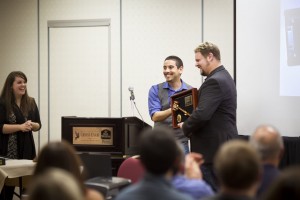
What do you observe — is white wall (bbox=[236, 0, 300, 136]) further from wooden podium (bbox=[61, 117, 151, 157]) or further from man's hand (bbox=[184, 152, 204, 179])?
man's hand (bbox=[184, 152, 204, 179])

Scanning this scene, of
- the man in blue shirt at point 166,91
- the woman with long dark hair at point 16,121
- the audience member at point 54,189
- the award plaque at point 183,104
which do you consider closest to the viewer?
the audience member at point 54,189

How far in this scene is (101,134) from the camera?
14.8ft

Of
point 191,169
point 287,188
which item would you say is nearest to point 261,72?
point 191,169

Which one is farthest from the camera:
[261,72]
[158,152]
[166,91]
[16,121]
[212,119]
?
[16,121]

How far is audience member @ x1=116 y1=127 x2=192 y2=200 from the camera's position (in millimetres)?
2064

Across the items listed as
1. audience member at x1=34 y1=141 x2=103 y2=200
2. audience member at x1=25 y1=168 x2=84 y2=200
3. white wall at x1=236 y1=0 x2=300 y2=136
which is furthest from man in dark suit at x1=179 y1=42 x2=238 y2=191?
audience member at x1=25 y1=168 x2=84 y2=200

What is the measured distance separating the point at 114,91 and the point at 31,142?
153 cm

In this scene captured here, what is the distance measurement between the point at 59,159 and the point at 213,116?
6.91 feet

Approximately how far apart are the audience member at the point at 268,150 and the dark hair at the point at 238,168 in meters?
0.55

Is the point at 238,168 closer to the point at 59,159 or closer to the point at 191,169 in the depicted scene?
the point at 191,169

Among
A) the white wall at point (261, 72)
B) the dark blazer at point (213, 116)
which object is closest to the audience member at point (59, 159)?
the dark blazer at point (213, 116)

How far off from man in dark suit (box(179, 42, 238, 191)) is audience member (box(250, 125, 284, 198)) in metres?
1.41

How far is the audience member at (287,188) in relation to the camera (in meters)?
1.51

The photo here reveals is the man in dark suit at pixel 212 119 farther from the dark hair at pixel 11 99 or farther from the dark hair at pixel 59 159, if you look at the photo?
the dark hair at pixel 11 99
